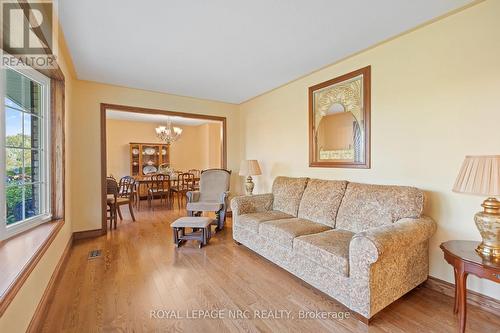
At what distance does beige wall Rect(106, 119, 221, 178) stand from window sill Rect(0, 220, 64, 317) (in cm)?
513

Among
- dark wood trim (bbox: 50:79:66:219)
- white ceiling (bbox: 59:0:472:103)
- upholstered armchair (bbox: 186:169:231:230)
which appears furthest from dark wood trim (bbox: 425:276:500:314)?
dark wood trim (bbox: 50:79:66:219)

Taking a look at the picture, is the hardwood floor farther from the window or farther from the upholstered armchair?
the upholstered armchair

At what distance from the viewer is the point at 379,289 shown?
5.50ft

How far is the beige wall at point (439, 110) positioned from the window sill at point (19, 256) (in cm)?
303

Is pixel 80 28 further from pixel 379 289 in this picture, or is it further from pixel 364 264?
pixel 379 289

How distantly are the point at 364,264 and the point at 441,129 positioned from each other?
1.47 metres

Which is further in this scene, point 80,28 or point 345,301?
point 80,28

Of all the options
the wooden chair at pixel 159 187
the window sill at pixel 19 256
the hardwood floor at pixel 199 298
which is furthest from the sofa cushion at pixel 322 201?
the wooden chair at pixel 159 187

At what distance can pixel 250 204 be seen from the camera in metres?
3.23

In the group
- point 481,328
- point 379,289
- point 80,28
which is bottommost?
point 481,328

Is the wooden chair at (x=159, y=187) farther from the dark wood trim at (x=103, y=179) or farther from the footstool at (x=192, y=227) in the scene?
the footstool at (x=192, y=227)

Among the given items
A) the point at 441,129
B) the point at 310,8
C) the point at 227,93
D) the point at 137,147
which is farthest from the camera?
the point at 137,147

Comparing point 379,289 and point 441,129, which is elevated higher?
point 441,129

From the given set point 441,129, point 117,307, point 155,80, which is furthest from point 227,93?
point 117,307
